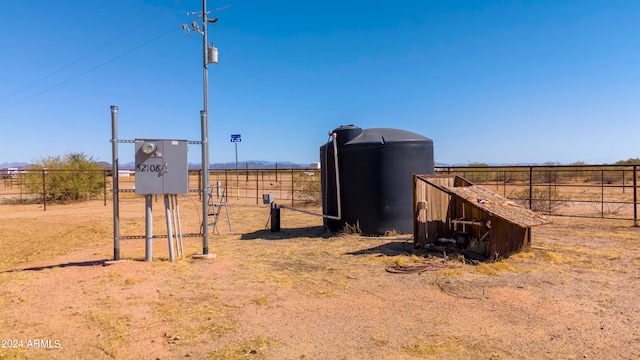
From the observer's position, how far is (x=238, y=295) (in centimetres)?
561

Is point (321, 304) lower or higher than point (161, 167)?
lower

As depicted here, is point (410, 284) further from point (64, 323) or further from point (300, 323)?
point (64, 323)

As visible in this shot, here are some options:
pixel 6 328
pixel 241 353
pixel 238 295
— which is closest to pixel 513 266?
pixel 238 295

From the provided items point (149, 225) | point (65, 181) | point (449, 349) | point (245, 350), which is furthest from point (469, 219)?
point (65, 181)

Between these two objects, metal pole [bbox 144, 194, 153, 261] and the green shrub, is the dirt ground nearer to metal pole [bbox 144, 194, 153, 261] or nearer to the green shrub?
metal pole [bbox 144, 194, 153, 261]

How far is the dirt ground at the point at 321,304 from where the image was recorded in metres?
3.92

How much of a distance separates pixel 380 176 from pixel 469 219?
2.59 meters

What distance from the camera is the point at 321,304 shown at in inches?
204

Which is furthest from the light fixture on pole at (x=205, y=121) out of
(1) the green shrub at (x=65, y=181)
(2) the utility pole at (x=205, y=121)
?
(1) the green shrub at (x=65, y=181)

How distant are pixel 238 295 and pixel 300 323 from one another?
4.47 ft

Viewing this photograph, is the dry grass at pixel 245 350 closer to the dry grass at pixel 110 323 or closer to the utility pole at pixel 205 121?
the dry grass at pixel 110 323

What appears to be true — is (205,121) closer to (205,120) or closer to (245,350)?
(205,120)

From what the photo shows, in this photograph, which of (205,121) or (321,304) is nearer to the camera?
(321,304)

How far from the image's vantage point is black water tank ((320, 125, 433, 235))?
1023 cm
